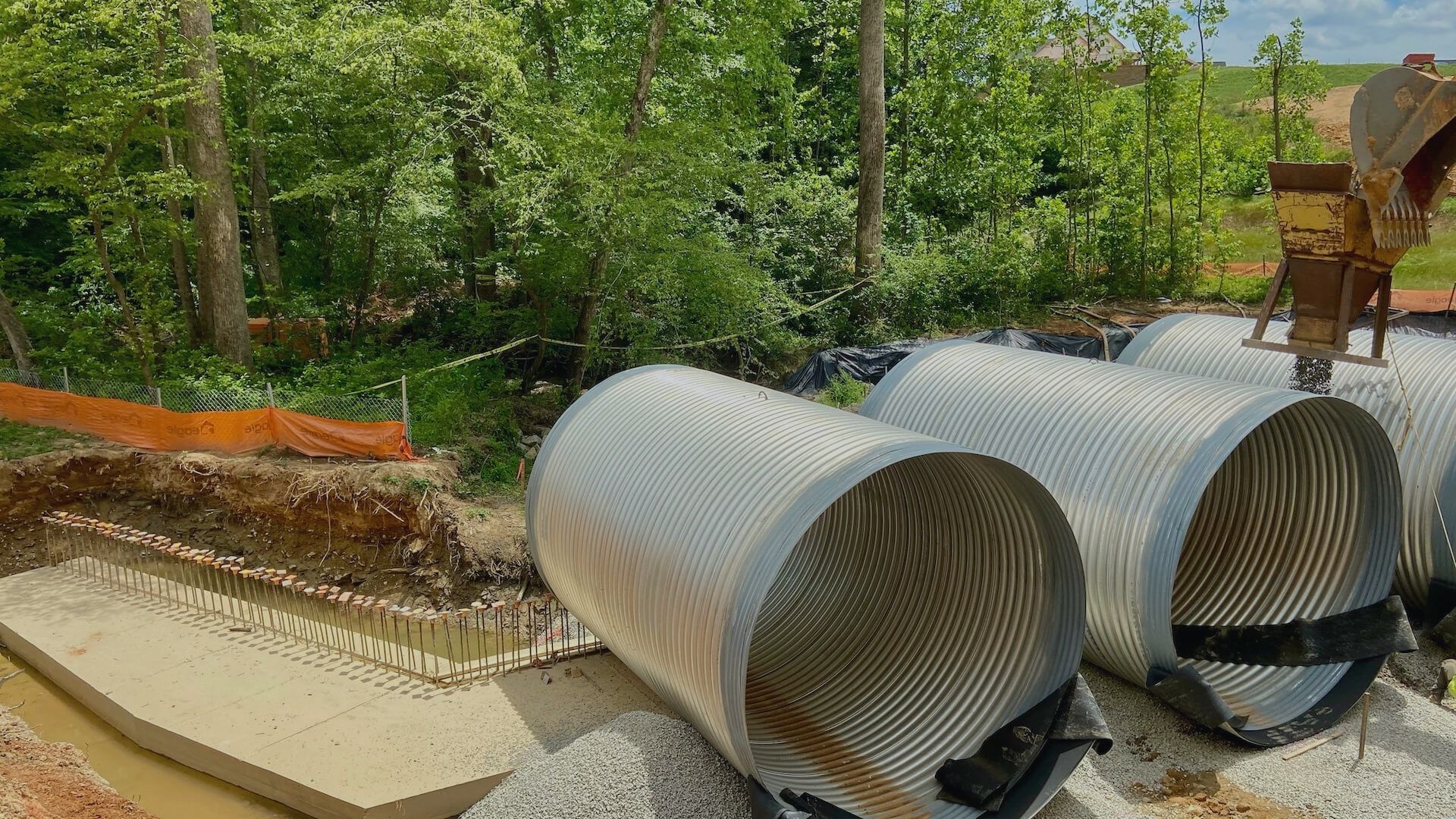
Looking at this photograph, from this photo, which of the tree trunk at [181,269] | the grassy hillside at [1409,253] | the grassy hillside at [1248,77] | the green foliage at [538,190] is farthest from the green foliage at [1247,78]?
the tree trunk at [181,269]

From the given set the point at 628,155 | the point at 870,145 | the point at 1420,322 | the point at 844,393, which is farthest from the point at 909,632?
the point at 1420,322

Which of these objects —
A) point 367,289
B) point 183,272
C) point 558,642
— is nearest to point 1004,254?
point 367,289

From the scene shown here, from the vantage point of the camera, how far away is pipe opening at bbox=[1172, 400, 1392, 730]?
23.8 ft

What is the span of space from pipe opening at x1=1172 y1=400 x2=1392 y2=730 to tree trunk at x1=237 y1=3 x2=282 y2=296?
15904 mm

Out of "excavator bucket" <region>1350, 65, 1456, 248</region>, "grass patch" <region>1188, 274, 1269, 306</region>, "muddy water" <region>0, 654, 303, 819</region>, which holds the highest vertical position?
"excavator bucket" <region>1350, 65, 1456, 248</region>

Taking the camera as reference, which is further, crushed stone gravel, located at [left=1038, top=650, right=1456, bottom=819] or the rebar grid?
the rebar grid

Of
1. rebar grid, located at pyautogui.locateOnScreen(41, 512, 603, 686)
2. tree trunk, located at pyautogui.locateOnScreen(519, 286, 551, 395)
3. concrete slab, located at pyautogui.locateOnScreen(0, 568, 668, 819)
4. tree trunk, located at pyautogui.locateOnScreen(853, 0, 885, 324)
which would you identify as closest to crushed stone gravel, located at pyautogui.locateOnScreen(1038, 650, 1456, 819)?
concrete slab, located at pyautogui.locateOnScreen(0, 568, 668, 819)

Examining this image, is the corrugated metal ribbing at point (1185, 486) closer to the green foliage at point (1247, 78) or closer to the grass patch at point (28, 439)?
the grass patch at point (28, 439)

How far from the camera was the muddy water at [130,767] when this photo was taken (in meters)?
7.41

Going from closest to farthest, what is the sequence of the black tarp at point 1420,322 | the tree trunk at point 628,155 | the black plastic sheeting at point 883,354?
the tree trunk at point 628,155
the black tarp at point 1420,322
the black plastic sheeting at point 883,354

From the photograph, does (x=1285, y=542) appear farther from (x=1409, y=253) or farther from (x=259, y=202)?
(x=1409, y=253)

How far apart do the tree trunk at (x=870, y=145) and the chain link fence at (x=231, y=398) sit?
9.35 meters

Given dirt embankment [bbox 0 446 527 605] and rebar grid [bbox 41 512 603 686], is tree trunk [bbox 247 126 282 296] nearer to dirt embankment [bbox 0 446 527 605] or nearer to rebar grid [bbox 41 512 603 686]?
dirt embankment [bbox 0 446 527 605]

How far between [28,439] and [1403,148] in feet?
54.9
